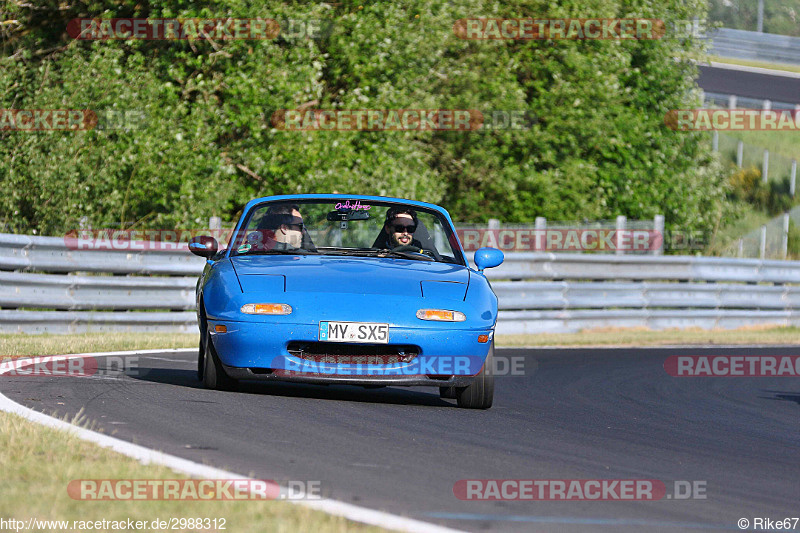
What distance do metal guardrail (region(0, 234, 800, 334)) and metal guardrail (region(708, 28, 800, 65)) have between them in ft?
95.4

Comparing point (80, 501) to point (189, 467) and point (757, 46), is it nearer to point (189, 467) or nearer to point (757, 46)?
point (189, 467)

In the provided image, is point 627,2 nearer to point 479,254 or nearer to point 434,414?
point 479,254

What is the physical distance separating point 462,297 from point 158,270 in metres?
7.83

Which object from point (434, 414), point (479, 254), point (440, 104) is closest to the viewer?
point (434, 414)

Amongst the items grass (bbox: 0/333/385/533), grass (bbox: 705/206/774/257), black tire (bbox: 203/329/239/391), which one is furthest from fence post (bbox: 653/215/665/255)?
grass (bbox: 0/333/385/533)

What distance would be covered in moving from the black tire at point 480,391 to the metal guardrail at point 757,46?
43.2 metres

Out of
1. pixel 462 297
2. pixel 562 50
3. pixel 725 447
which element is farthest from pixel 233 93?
pixel 725 447

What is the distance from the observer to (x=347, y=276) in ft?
25.9

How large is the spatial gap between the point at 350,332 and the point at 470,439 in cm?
129

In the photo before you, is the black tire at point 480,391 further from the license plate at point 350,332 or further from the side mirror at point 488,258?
the side mirror at point 488,258

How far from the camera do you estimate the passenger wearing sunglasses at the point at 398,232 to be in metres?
Answer: 9.06

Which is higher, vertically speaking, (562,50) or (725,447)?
(562,50)

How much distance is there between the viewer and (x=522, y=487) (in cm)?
510

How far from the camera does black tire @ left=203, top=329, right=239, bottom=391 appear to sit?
26.1 ft
